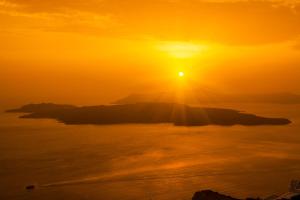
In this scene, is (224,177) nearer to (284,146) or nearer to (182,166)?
(182,166)

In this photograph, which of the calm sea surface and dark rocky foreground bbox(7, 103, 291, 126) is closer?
the calm sea surface

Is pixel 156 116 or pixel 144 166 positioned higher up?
pixel 156 116

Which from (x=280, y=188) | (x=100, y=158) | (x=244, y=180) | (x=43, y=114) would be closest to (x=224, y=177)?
(x=244, y=180)

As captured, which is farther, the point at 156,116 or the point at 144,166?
the point at 156,116

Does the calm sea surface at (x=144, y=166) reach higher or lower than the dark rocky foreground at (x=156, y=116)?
lower
